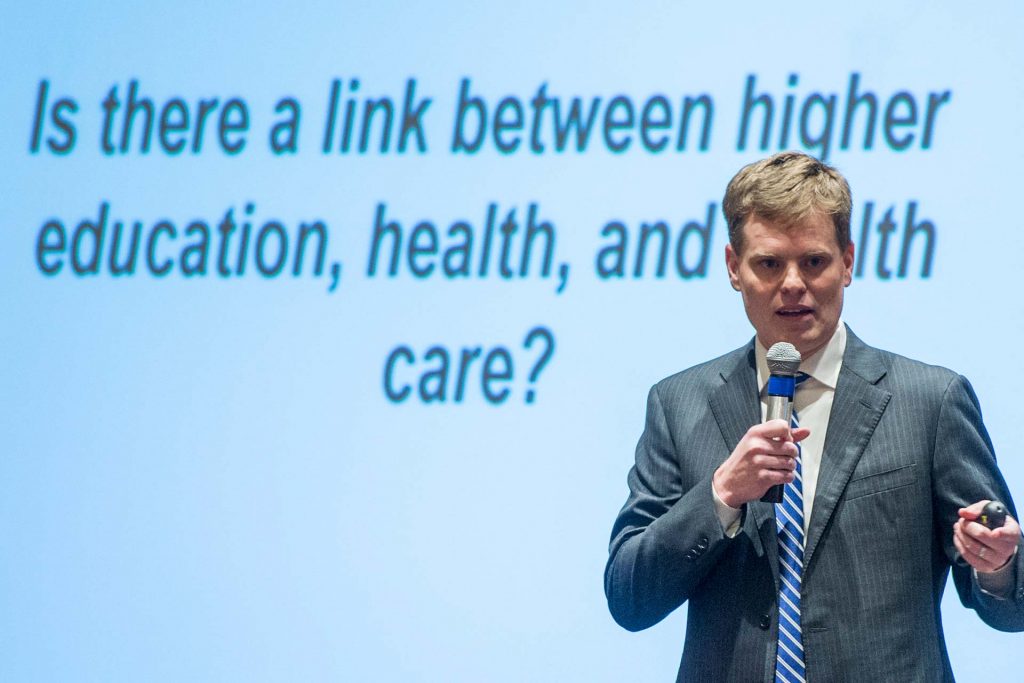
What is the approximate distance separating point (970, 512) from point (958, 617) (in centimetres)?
168

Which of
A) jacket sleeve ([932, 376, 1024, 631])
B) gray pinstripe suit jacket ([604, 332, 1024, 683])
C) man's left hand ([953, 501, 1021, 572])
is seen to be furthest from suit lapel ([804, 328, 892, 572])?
man's left hand ([953, 501, 1021, 572])

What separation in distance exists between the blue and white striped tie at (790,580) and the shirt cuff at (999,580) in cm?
27

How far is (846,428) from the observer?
7.21ft

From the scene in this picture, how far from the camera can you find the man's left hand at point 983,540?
195cm

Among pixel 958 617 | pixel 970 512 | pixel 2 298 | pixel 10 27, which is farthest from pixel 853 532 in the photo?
pixel 10 27

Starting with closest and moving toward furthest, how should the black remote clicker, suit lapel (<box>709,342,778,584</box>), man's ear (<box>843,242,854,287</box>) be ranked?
the black remote clicker
suit lapel (<box>709,342,778,584</box>)
man's ear (<box>843,242,854,287</box>)

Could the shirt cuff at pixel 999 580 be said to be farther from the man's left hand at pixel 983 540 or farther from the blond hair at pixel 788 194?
the blond hair at pixel 788 194

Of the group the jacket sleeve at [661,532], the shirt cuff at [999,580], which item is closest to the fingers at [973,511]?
the shirt cuff at [999,580]

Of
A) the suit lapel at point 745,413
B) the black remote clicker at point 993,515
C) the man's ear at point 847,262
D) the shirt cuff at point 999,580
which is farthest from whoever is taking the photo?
the man's ear at point 847,262

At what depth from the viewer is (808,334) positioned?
2229 mm

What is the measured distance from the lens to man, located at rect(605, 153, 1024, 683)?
211 centimetres

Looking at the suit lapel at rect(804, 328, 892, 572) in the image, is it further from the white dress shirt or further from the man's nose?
the man's nose

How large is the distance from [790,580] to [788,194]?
2.00ft

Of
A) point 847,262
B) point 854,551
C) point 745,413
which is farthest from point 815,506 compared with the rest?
point 847,262
